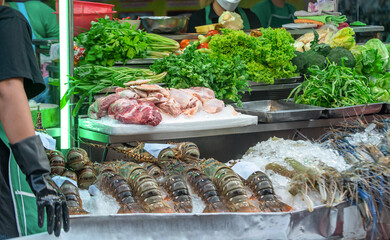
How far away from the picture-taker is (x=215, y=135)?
4.37 metres

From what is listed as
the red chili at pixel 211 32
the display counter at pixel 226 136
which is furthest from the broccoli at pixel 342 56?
the red chili at pixel 211 32

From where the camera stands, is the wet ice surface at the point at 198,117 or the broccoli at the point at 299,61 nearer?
the wet ice surface at the point at 198,117

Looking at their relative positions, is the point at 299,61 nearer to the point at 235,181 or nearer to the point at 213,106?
the point at 213,106

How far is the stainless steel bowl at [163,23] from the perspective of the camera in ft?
17.7

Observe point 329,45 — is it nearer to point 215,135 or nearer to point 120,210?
point 215,135

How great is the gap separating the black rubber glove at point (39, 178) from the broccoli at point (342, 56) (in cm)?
406

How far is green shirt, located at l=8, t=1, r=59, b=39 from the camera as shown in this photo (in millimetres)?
4449

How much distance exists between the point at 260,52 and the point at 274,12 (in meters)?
2.91

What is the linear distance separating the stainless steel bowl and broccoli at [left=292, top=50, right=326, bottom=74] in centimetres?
132

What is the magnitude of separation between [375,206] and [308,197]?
0.44 meters

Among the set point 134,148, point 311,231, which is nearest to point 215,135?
point 134,148

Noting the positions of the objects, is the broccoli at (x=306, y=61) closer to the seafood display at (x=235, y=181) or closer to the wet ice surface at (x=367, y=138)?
the wet ice surface at (x=367, y=138)

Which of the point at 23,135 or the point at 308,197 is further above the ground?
the point at 23,135

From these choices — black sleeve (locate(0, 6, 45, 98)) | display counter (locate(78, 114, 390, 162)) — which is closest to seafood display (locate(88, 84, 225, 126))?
display counter (locate(78, 114, 390, 162))
